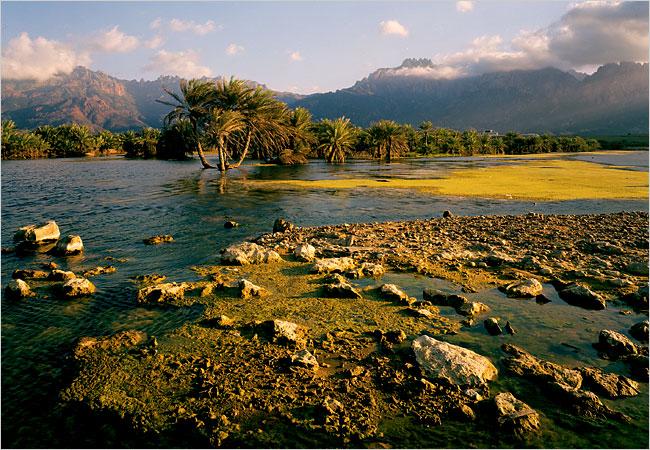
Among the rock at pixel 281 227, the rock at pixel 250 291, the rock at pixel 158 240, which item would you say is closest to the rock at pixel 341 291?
the rock at pixel 250 291

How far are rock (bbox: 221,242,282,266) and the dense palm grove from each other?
130 feet

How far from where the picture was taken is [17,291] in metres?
9.86

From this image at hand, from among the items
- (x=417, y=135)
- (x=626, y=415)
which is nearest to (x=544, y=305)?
(x=626, y=415)

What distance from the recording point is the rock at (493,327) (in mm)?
7953

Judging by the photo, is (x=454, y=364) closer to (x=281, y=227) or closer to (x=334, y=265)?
(x=334, y=265)

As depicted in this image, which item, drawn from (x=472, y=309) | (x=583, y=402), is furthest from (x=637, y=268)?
(x=583, y=402)

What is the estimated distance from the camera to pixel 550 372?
254 inches

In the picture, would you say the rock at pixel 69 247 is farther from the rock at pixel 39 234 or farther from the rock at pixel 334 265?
the rock at pixel 334 265

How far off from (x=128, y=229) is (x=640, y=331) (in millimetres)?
19011

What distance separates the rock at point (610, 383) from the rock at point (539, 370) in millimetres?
164

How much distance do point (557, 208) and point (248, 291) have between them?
72.2ft

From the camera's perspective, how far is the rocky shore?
17.2 ft

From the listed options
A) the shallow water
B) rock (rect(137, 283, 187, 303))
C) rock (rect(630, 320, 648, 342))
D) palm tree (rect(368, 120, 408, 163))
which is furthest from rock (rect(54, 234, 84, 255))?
palm tree (rect(368, 120, 408, 163))

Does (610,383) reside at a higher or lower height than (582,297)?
lower
